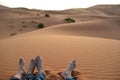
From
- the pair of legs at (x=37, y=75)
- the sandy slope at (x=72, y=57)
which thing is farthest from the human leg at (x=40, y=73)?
the sandy slope at (x=72, y=57)

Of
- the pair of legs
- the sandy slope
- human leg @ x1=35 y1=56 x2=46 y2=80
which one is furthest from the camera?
the sandy slope

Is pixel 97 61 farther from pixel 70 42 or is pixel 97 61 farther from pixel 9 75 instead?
pixel 70 42

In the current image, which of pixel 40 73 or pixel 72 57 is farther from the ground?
pixel 40 73

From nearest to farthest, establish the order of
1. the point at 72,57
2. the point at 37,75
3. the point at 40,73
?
the point at 37,75 → the point at 40,73 → the point at 72,57

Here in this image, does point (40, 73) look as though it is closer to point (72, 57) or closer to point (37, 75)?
point (37, 75)

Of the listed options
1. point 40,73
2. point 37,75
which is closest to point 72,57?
point 40,73

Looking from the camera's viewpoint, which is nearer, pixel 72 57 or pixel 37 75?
pixel 37 75

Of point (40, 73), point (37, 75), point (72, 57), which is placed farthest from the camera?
point (72, 57)

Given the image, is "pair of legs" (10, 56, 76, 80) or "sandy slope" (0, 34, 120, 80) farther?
"sandy slope" (0, 34, 120, 80)

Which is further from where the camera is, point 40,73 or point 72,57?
point 72,57

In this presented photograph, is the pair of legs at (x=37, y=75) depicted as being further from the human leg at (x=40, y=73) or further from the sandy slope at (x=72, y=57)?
the sandy slope at (x=72, y=57)

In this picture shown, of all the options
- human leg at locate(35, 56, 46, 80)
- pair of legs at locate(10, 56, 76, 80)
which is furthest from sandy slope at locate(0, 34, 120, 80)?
human leg at locate(35, 56, 46, 80)

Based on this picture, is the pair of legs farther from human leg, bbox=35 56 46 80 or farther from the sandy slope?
the sandy slope

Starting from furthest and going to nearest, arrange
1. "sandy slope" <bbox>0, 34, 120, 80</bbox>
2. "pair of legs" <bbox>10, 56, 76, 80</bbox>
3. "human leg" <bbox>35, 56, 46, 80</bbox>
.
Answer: "sandy slope" <bbox>0, 34, 120, 80</bbox>, "pair of legs" <bbox>10, 56, 76, 80</bbox>, "human leg" <bbox>35, 56, 46, 80</bbox>
